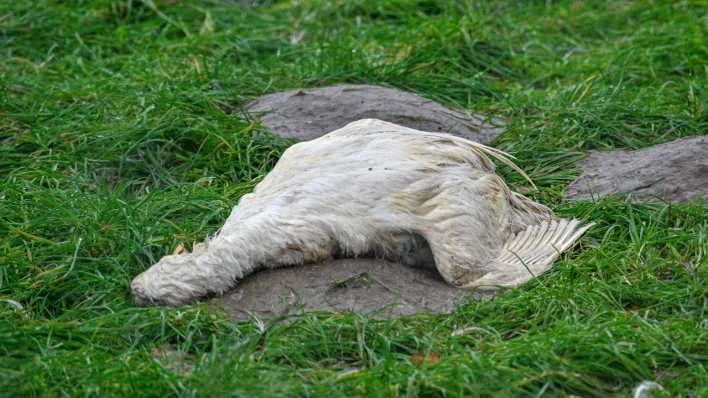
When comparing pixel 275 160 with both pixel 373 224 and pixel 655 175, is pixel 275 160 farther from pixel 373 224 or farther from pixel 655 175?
pixel 655 175

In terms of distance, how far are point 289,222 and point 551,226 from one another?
1.27 m

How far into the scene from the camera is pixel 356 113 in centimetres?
682

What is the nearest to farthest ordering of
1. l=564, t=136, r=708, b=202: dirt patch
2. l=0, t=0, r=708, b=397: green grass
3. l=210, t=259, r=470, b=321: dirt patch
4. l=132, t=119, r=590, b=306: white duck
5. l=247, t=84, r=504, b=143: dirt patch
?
l=0, t=0, r=708, b=397: green grass, l=210, t=259, r=470, b=321: dirt patch, l=132, t=119, r=590, b=306: white duck, l=564, t=136, r=708, b=202: dirt patch, l=247, t=84, r=504, b=143: dirt patch

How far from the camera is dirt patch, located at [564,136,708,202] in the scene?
589 cm

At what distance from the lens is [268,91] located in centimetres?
753

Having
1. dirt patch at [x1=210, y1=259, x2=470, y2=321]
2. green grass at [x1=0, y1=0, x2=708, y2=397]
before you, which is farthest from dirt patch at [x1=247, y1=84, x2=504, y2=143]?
dirt patch at [x1=210, y1=259, x2=470, y2=321]

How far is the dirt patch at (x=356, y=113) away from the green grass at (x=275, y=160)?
0.17 m

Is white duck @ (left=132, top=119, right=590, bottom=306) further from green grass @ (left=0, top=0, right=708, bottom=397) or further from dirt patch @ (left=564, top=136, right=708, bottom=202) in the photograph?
dirt patch @ (left=564, top=136, right=708, bottom=202)

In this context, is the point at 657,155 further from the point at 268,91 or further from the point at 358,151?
the point at 268,91

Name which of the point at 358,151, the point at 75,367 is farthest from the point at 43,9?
the point at 75,367

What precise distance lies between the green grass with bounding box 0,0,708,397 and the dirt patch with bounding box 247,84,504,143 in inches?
6.5

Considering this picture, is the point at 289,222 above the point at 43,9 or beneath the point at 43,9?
above

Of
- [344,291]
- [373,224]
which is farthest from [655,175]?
[344,291]

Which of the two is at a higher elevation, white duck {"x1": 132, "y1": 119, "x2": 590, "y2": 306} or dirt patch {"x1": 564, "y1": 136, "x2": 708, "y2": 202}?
white duck {"x1": 132, "y1": 119, "x2": 590, "y2": 306}
